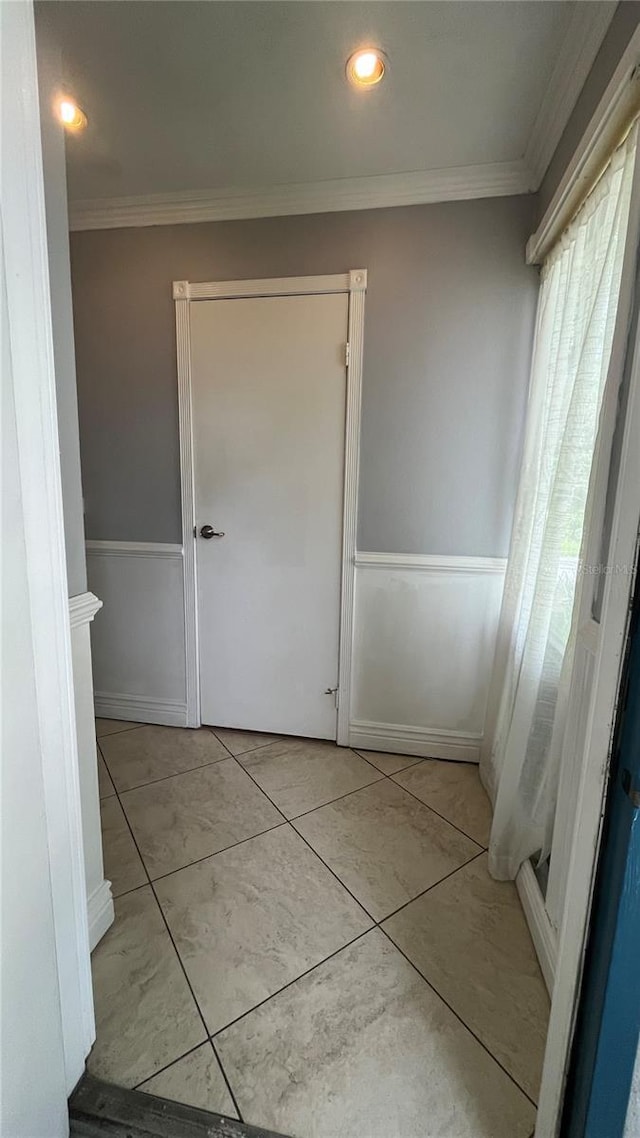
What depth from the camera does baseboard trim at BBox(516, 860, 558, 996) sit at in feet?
3.93

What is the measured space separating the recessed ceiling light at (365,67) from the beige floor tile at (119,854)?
2.57 m


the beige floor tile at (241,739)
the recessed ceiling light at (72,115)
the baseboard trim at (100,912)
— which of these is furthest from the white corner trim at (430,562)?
the recessed ceiling light at (72,115)

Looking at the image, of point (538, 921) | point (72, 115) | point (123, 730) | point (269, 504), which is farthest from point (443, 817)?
point (72, 115)

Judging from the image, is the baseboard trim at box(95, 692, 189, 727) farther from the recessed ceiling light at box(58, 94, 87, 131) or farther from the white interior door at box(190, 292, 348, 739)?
the recessed ceiling light at box(58, 94, 87, 131)

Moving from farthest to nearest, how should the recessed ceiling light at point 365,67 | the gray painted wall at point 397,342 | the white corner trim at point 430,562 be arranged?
the white corner trim at point 430,562 → the gray painted wall at point 397,342 → the recessed ceiling light at point 365,67

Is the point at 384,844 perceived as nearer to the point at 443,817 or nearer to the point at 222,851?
the point at 443,817

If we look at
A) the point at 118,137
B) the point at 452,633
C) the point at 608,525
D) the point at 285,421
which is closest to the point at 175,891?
the point at 452,633

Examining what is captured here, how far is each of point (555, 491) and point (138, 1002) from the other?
1720 mm

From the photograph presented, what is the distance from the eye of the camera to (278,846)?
5.45ft

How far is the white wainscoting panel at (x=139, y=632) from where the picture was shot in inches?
93.4

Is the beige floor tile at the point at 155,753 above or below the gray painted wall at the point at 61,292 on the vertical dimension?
below

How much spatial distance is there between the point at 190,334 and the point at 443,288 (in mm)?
1122

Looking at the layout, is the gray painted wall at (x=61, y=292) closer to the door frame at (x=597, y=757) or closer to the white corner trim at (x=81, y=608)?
the white corner trim at (x=81, y=608)

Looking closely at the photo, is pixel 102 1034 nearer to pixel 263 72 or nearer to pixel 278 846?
pixel 278 846
